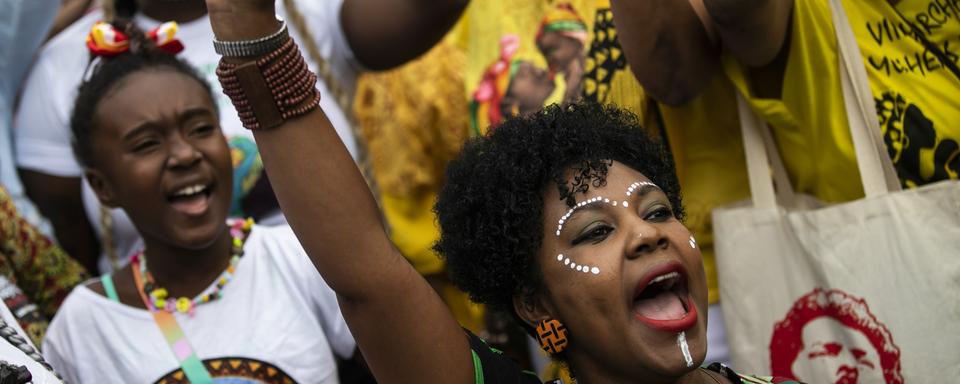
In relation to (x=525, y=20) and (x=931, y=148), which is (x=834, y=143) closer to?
(x=931, y=148)

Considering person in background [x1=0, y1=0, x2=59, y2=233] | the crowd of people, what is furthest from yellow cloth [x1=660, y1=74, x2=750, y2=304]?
person in background [x1=0, y1=0, x2=59, y2=233]

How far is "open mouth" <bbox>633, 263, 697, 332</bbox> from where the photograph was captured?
2.34 meters

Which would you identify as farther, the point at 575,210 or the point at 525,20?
the point at 525,20

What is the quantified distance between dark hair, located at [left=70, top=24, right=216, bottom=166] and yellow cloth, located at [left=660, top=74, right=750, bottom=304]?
1.36 metres

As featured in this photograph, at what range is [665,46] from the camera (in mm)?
3027

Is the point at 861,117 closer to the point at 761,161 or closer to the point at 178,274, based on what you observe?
the point at 761,161

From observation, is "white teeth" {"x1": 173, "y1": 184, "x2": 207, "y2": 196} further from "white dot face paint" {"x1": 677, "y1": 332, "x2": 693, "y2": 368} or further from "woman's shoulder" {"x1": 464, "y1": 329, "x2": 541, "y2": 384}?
"white dot face paint" {"x1": 677, "y1": 332, "x2": 693, "y2": 368}

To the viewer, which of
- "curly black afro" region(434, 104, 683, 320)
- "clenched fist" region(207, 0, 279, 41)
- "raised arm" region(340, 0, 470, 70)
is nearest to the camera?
"clenched fist" region(207, 0, 279, 41)

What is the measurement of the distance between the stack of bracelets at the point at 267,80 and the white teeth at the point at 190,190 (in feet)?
3.97

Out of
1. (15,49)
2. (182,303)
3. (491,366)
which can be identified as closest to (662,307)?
(491,366)

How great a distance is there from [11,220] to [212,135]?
0.65 metres

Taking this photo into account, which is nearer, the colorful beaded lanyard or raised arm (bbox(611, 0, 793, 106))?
raised arm (bbox(611, 0, 793, 106))

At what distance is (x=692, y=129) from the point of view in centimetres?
331

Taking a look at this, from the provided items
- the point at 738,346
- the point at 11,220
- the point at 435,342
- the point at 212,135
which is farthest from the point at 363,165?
the point at 435,342
